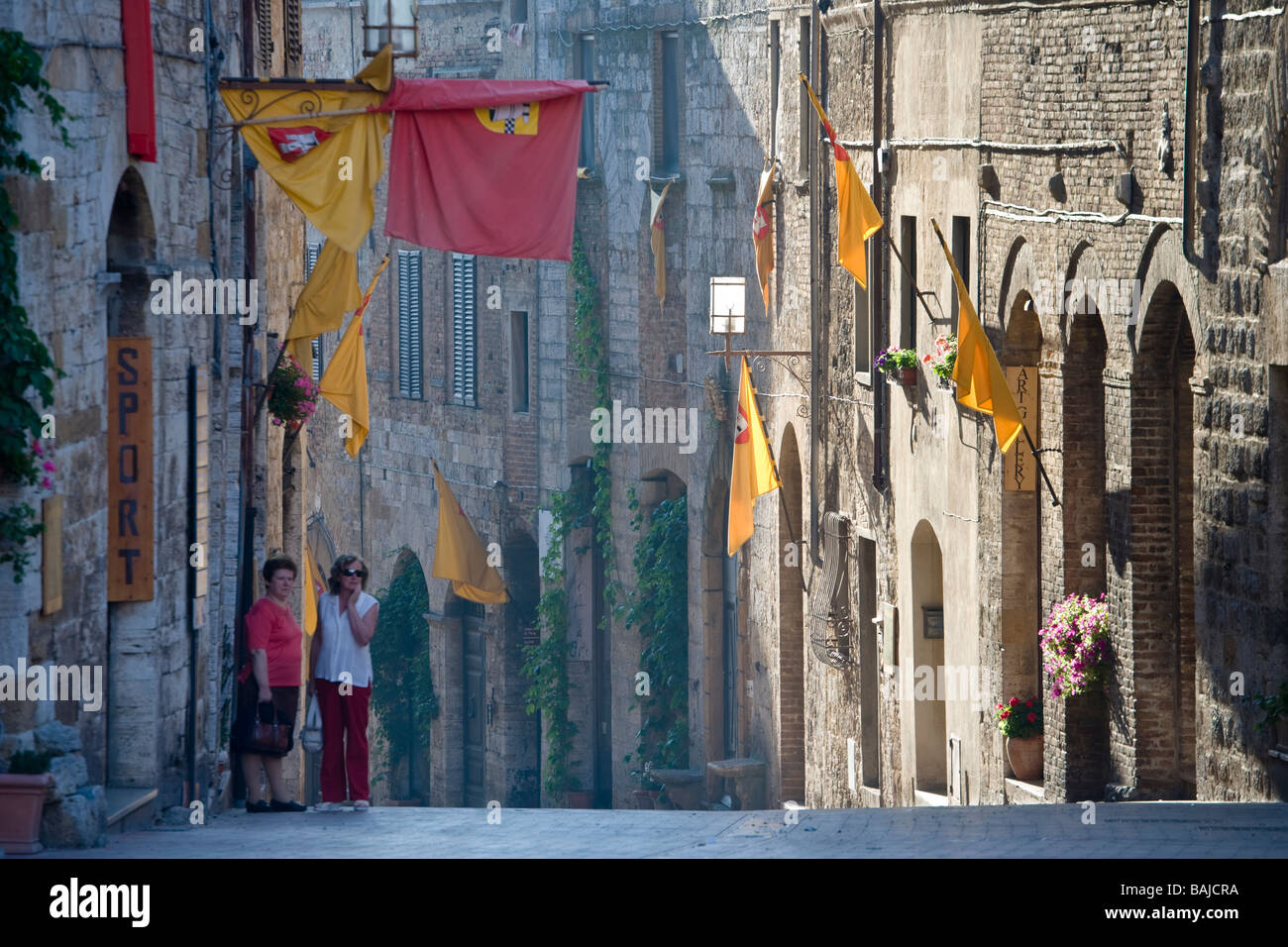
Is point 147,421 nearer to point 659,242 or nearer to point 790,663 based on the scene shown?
point 790,663

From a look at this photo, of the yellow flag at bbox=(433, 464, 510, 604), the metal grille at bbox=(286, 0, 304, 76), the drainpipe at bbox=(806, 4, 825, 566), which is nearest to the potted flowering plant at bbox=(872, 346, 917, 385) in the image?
the drainpipe at bbox=(806, 4, 825, 566)

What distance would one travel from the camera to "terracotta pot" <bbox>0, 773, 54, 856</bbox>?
9.49 metres

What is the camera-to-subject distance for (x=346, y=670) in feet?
43.5

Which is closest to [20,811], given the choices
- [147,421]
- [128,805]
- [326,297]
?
[128,805]

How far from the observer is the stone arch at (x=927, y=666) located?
18422mm

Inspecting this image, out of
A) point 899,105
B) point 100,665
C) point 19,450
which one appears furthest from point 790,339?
point 19,450

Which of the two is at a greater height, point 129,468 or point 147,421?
point 147,421

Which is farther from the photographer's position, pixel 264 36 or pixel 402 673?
pixel 402 673

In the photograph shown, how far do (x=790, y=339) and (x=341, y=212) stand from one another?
8.57 meters

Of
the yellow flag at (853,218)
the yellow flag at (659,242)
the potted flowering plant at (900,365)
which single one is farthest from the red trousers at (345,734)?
the yellow flag at (659,242)

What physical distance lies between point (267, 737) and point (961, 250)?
691 cm

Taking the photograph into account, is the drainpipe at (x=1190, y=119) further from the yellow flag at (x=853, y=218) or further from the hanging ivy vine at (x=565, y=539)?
the hanging ivy vine at (x=565, y=539)

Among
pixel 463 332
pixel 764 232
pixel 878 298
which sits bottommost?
pixel 878 298

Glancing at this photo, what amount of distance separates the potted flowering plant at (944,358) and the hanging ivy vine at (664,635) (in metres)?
8.45
